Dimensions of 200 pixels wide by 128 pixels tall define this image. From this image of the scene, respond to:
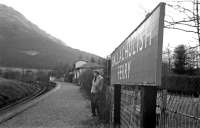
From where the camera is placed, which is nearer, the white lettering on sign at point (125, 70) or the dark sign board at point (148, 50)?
the dark sign board at point (148, 50)

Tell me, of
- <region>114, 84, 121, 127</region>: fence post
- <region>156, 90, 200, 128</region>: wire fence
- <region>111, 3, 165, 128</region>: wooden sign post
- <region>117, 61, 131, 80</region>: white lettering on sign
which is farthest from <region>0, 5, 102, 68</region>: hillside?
<region>156, 90, 200, 128</region>: wire fence

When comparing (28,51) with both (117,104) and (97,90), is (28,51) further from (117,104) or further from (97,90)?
(117,104)

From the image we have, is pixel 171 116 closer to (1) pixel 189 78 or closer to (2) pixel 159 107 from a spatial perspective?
(2) pixel 159 107

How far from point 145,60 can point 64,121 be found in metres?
8.43

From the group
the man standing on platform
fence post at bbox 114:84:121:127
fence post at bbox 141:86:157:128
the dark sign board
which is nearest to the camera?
the dark sign board

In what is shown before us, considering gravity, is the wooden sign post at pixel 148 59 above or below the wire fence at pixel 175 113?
above

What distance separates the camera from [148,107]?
10.4 feet

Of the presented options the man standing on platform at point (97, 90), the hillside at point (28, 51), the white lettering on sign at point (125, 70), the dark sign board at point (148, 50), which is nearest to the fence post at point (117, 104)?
the white lettering on sign at point (125, 70)

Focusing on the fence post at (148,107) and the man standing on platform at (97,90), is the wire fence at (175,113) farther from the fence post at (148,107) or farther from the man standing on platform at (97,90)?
the man standing on platform at (97,90)

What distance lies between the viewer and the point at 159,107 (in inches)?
129

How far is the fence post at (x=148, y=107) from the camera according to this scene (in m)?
3.13

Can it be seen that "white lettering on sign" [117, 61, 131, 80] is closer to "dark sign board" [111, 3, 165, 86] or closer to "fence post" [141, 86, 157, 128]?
"dark sign board" [111, 3, 165, 86]

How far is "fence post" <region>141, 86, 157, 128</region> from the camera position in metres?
3.13

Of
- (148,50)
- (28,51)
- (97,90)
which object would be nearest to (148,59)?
(148,50)
